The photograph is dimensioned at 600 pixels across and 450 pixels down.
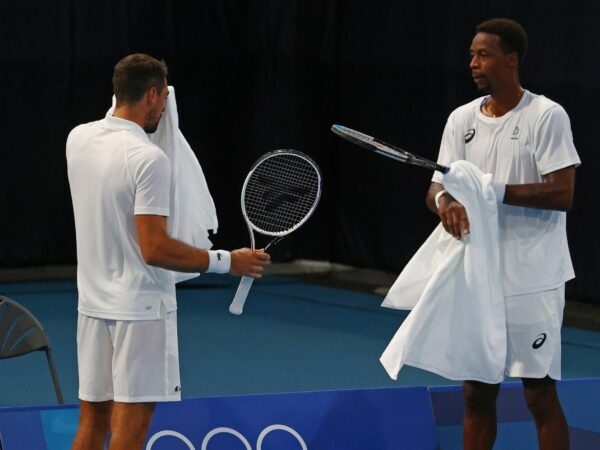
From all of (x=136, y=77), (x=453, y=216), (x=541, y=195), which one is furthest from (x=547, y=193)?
(x=136, y=77)

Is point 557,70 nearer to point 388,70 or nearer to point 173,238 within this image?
point 388,70

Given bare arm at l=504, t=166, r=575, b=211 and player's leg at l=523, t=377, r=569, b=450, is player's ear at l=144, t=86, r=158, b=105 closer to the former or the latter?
bare arm at l=504, t=166, r=575, b=211

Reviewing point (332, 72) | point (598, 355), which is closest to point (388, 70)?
point (332, 72)

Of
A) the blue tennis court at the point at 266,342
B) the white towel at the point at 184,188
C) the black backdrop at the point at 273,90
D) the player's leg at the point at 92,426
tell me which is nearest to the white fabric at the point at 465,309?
the white towel at the point at 184,188

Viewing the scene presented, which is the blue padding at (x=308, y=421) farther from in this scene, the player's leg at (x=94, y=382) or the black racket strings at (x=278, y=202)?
the black racket strings at (x=278, y=202)

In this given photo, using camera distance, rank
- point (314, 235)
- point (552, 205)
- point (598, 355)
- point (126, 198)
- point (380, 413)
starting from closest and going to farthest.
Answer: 1. point (126, 198)
2. point (552, 205)
3. point (380, 413)
4. point (598, 355)
5. point (314, 235)

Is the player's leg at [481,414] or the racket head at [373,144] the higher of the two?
the racket head at [373,144]

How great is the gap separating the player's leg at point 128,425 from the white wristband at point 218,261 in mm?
463

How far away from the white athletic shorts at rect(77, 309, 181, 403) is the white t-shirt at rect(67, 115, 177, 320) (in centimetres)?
4

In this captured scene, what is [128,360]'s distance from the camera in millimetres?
3906

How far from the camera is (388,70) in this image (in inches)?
381

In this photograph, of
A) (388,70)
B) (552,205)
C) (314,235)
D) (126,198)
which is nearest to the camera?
(126,198)

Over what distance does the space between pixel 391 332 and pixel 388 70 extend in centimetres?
229

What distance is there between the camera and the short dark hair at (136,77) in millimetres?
3857
